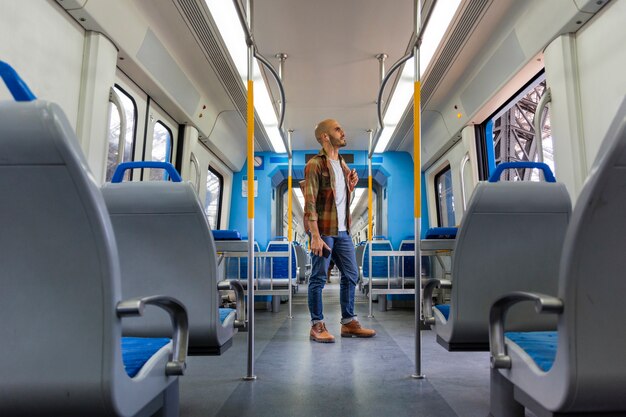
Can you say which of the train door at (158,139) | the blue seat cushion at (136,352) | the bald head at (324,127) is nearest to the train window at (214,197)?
the train door at (158,139)

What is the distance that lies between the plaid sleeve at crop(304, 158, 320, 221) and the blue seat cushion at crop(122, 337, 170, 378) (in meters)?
2.07

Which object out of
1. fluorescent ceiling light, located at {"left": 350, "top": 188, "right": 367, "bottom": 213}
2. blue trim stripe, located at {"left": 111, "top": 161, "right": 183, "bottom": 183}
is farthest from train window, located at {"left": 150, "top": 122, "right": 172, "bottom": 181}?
fluorescent ceiling light, located at {"left": 350, "top": 188, "right": 367, "bottom": 213}

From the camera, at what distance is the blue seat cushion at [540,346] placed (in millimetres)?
1055

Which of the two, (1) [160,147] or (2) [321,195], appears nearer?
(2) [321,195]

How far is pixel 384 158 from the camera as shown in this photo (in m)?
7.96

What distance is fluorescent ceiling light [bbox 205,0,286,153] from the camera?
3.14 meters

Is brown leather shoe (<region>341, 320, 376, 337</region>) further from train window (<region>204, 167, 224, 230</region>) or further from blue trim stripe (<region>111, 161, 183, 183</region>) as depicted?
train window (<region>204, 167, 224, 230</region>)

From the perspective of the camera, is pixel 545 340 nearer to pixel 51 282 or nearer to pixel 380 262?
pixel 51 282

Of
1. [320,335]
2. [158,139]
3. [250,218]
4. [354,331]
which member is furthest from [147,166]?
[158,139]

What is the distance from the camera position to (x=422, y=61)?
421 cm

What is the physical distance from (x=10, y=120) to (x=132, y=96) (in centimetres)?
342

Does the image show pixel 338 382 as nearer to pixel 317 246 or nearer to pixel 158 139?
pixel 317 246

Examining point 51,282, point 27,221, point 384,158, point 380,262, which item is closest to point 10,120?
point 27,221

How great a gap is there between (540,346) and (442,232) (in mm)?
2173
